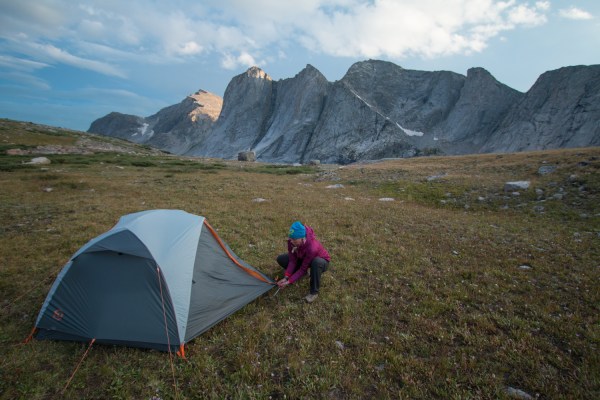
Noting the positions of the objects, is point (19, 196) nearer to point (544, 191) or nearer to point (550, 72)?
point (544, 191)

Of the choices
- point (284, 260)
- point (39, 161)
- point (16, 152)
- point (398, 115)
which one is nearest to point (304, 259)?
point (284, 260)

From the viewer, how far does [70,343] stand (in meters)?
6.38

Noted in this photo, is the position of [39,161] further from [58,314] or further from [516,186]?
[516,186]

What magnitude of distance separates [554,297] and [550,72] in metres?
163

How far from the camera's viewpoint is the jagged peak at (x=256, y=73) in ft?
614

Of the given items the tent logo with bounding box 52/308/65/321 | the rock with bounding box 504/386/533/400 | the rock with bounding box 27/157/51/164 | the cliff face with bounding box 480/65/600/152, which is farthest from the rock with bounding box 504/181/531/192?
the cliff face with bounding box 480/65/600/152

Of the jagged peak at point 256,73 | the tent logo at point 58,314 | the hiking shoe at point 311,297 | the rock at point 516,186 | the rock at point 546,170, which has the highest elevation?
the jagged peak at point 256,73

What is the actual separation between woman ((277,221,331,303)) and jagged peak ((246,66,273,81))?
19827 centimetres

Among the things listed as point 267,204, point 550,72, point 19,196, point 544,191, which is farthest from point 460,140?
point 19,196

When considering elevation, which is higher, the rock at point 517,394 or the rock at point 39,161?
the rock at point 39,161

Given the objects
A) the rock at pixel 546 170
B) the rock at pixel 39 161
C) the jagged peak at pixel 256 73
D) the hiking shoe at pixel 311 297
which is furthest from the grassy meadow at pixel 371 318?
the jagged peak at pixel 256 73

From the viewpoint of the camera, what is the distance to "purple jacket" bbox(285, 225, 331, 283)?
328 inches

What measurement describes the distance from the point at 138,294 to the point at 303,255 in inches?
174

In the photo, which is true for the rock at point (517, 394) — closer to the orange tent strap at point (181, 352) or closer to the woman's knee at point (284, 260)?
the woman's knee at point (284, 260)
